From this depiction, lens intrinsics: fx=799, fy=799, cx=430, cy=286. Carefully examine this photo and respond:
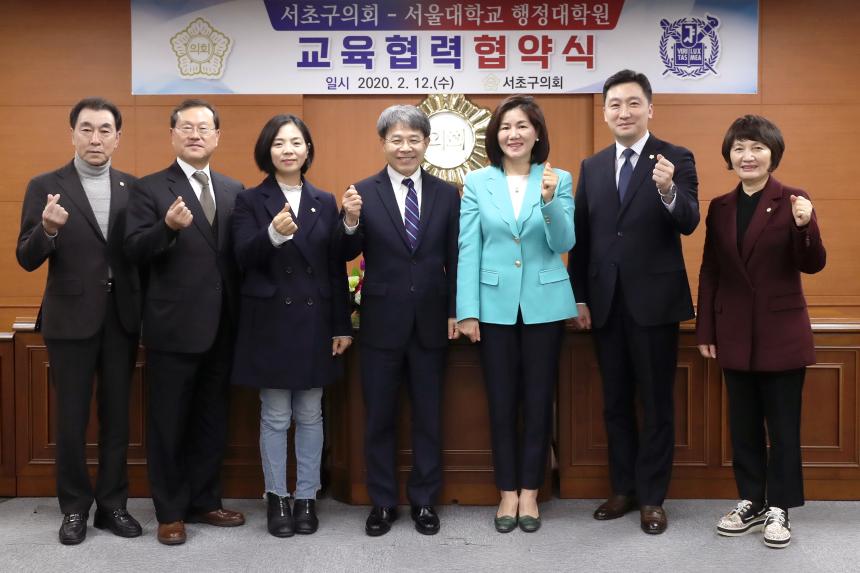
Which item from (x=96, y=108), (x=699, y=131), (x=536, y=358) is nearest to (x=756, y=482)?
(x=536, y=358)

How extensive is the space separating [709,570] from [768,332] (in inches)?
32.0

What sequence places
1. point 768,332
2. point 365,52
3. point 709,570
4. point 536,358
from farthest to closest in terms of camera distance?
point 365,52 < point 536,358 < point 768,332 < point 709,570

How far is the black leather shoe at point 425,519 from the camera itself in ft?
9.46

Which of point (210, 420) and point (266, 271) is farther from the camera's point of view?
point (210, 420)

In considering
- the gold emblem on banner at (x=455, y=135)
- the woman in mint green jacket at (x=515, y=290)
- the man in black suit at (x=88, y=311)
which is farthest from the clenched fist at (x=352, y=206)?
the gold emblem on banner at (x=455, y=135)

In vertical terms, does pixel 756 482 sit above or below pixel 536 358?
below

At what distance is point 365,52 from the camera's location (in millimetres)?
5352

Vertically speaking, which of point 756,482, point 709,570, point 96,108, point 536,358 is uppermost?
point 96,108

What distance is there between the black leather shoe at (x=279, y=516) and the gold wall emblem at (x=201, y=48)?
3.44m

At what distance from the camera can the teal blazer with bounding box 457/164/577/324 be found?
285 centimetres

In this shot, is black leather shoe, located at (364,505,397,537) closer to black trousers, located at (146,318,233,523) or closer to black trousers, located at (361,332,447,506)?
black trousers, located at (361,332,447,506)

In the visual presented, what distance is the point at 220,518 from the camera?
9.75 ft

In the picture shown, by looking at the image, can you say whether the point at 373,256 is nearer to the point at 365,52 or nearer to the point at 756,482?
the point at 756,482

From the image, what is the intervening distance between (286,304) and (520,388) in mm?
919
